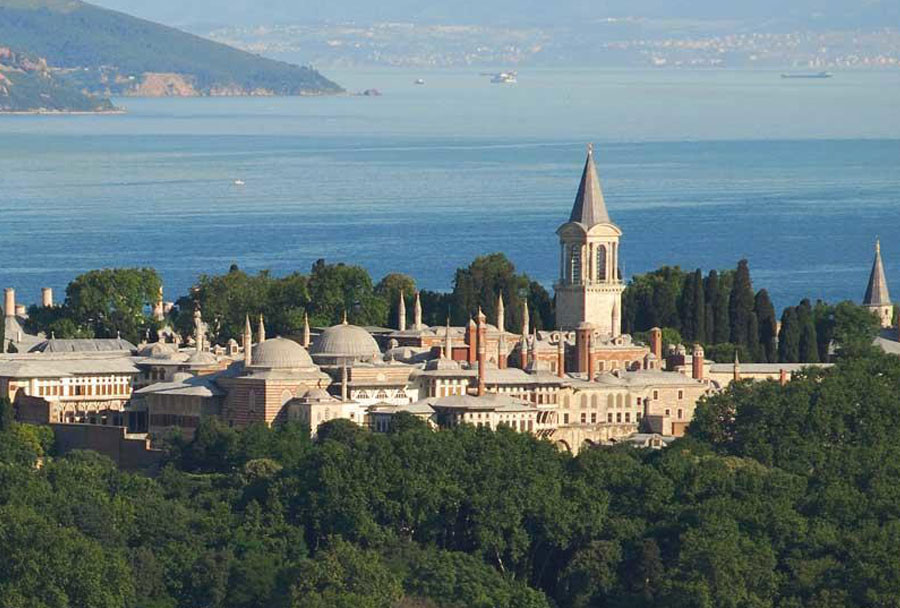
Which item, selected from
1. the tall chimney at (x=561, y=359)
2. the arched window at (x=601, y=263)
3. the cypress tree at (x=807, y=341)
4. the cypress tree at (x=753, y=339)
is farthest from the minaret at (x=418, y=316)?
the cypress tree at (x=807, y=341)

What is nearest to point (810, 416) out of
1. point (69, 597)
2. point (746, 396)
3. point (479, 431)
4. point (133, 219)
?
point (746, 396)

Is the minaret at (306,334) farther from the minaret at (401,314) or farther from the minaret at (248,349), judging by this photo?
the minaret at (401,314)

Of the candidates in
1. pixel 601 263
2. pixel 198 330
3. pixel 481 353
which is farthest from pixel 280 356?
pixel 601 263

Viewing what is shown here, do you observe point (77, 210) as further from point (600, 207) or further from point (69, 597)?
point (69, 597)

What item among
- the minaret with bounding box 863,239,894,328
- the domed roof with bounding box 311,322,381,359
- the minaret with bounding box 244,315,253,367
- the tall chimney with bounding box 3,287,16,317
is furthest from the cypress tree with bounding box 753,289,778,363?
the tall chimney with bounding box 3,287,16,317

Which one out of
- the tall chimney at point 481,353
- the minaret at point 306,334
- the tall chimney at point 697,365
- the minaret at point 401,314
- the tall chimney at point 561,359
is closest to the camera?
the tall chimney at point 481,353

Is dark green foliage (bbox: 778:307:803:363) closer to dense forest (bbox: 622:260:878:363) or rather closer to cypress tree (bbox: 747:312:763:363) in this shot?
dense forest (bbox: 622:260:878:363)
